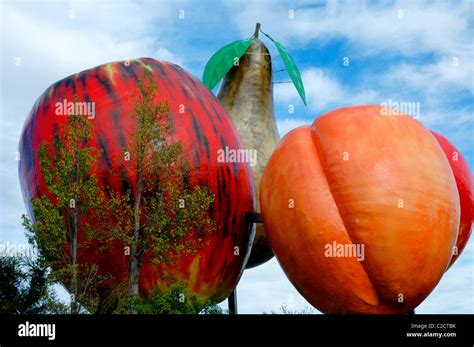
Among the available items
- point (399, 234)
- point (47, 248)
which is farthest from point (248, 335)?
point (47, 248)

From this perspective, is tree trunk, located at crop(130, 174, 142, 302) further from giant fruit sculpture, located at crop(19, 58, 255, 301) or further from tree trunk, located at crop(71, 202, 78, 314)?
tree trunk, located at crop(71, 202, 78, 314)

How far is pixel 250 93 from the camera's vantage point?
16312 millimetres

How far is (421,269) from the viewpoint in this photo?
34.8ft

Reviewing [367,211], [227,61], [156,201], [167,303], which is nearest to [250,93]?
[227,61]

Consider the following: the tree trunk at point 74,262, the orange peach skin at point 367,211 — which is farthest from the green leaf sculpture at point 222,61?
the tree trunk at point 74,262

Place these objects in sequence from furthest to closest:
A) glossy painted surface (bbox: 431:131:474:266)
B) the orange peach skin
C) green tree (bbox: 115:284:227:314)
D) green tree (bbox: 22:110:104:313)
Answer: glossy painted surface (bbox: 431:131:474:266), green tree (bbox: 22:110:104:313), green tree (bbox: 115:284:227:314), the orange peach skin

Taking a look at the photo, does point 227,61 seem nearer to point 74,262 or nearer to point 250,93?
point 250,93

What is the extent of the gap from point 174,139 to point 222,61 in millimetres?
5002

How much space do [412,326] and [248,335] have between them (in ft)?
7.13

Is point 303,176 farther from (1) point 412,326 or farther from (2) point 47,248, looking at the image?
(2) point 47,248

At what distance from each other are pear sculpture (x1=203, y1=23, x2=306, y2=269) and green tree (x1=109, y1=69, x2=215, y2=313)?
182 inches

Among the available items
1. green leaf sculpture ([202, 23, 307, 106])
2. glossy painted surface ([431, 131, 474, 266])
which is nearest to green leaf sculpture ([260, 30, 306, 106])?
green leaf sculpture ([202, 23, 307, 106])

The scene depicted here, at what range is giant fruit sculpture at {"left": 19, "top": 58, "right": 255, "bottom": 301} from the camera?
1166 cm

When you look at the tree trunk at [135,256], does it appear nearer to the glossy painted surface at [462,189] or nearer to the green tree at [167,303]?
the green tree at [167,303]
